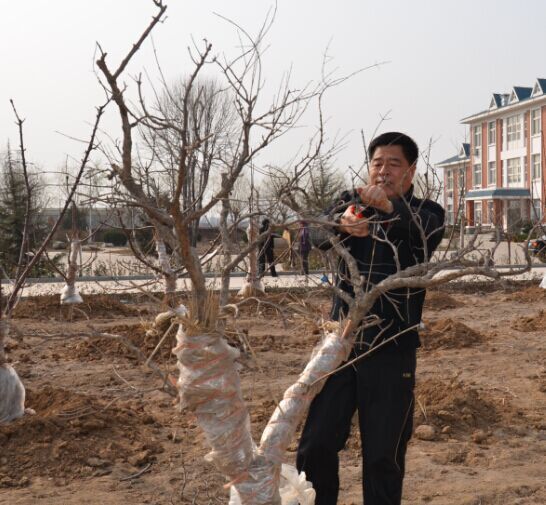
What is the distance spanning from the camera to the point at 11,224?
15.6 meters

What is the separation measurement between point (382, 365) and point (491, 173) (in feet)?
155

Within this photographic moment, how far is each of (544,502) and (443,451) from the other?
2.62 feet

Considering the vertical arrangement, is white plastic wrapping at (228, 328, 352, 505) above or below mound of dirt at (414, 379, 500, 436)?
above

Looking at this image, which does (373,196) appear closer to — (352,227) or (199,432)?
(352,227)

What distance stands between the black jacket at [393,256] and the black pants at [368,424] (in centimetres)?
9

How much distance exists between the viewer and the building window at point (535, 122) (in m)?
41.3

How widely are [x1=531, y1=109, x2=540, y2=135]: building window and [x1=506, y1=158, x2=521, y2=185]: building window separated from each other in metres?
2.40

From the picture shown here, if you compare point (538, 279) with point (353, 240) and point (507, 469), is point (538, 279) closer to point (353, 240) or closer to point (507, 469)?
point (507, 469)

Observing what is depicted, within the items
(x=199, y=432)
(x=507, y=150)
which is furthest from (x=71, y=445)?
(x=507, y=150)

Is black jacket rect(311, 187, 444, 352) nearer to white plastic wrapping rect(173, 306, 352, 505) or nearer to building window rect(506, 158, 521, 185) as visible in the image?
white plastic wrapping rect(173, 306, 352, 505)

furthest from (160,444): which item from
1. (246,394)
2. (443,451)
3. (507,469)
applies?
(507,469)

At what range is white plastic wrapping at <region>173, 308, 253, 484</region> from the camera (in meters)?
1.93

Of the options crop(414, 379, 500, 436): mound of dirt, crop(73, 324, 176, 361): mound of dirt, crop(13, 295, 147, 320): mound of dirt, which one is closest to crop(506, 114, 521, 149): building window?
crop(13, 295, 147, 320): mound of dirt

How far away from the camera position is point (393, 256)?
2588mm
